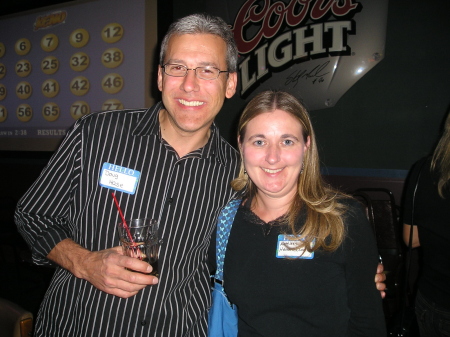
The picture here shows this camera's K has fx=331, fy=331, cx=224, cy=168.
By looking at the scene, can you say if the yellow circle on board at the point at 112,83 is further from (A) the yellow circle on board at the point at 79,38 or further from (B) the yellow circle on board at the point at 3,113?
(B) the yellow circle on board at the point at 3,113

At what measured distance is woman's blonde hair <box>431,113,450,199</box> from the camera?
5.41 feet

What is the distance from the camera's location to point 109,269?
120 centimetres

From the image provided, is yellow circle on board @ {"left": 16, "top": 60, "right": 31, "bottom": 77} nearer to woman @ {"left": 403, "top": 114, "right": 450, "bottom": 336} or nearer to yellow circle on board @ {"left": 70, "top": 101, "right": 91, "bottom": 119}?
yellow circle on board @ {"left": 70, "top": 101, "right": 91, "bottom": 119}

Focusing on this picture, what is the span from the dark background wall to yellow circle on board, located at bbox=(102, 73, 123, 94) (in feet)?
7.97

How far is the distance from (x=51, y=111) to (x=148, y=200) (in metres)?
3.91

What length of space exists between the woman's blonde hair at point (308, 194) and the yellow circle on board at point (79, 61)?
356 cm

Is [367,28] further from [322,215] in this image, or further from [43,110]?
[43,110]

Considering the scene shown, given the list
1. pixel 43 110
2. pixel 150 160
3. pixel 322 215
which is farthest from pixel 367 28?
pixel 43 110

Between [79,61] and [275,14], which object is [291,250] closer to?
[275,14]

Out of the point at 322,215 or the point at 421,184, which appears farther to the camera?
the point at 421,184

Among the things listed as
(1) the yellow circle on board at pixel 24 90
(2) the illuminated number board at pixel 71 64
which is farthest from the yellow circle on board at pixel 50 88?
(1) the yellow circle on board at pixel 24 90

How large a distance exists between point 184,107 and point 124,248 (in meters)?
0.64

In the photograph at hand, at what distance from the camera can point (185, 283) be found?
1473 mm
